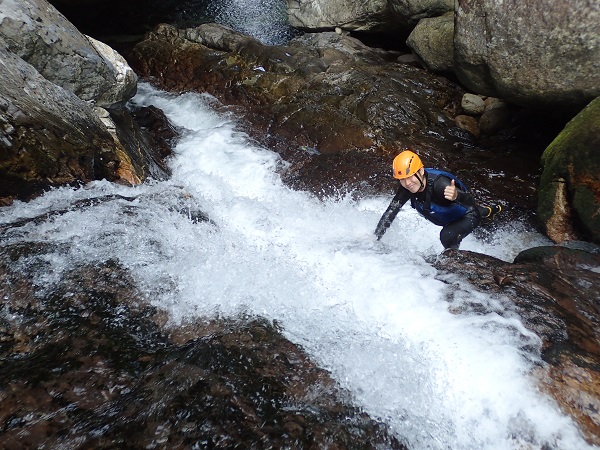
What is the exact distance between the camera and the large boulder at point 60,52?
19.0ft

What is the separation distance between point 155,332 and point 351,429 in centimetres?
186

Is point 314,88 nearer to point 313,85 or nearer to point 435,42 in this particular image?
point 313,85

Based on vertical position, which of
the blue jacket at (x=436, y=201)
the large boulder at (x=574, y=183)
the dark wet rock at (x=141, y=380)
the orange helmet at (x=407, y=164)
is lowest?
the dark wet rock at (x=141, y=380)

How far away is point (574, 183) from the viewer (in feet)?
19.0

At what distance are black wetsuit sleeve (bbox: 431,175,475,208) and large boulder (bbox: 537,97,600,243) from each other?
174 centimetres

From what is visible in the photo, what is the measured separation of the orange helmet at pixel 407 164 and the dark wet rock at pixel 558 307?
112cm

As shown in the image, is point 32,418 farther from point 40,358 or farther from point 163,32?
point 163,32

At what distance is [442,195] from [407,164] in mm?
683

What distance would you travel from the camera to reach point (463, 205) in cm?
525

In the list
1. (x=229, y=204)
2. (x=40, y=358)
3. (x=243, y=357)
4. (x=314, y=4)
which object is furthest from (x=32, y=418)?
(x=314, y=4)

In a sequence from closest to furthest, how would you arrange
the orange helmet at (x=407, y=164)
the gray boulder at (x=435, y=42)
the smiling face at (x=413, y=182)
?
1. the orange helmet at (x=407, y=164)
2. the smiling face at (x=413, y=182)
3. the gray boulder at (x=435, y=42)

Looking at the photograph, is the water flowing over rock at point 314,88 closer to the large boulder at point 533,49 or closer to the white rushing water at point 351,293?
the large boulder at point 533,49

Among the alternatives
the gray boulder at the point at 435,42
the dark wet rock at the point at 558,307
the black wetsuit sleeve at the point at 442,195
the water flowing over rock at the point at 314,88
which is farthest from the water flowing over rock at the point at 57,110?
the gray boulder at the point at 435,42

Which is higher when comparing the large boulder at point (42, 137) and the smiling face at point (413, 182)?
the smiling face at point (413, 182)
